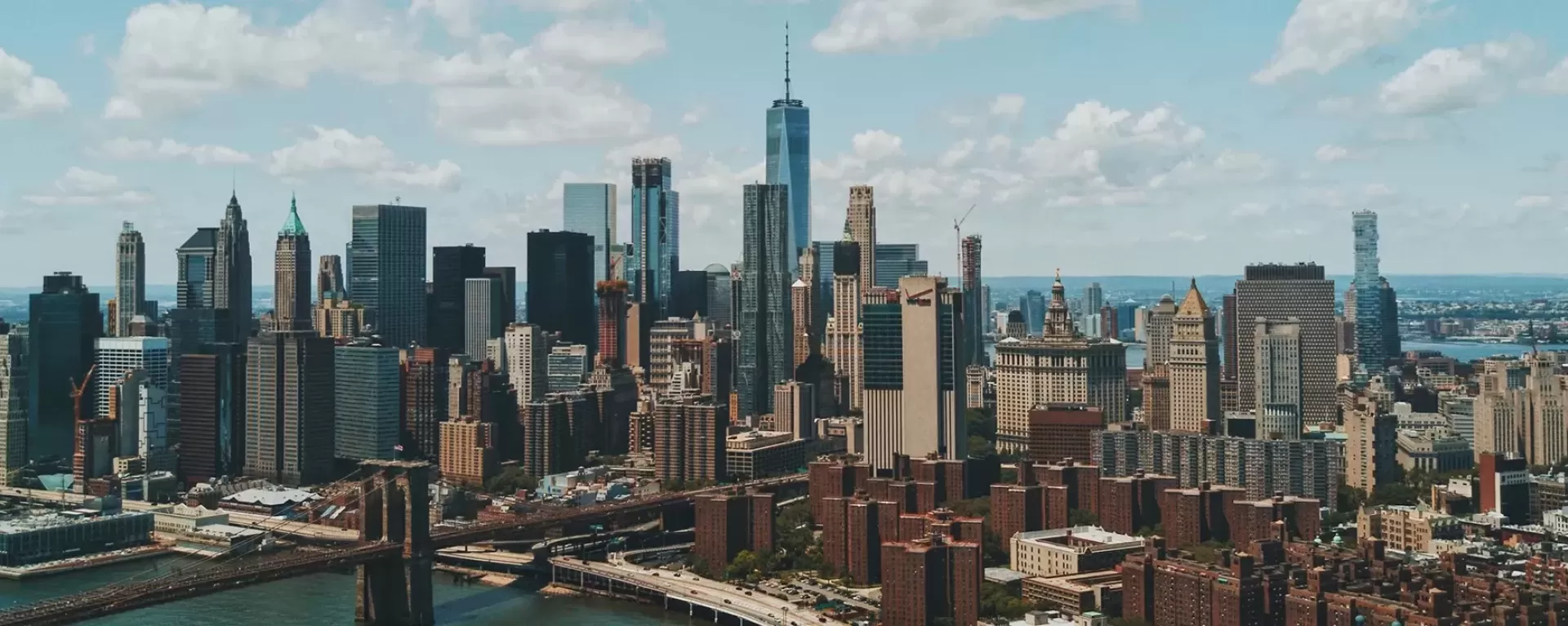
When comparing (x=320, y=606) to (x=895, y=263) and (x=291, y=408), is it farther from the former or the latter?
(x=895, y=263)

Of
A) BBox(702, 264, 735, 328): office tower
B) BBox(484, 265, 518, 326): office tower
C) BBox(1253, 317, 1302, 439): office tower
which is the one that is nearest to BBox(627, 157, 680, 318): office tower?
BBox(702, 264, 735, 328): office tower

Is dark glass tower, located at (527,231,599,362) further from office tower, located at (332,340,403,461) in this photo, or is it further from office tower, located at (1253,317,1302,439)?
office tower, located at (1253,317,1302,439)

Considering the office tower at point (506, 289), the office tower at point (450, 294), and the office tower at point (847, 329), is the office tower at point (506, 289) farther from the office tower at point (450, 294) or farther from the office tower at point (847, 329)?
the office tower at point (847, 329)

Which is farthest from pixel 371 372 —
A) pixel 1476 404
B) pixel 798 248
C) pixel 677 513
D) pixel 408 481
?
pixel 798 248

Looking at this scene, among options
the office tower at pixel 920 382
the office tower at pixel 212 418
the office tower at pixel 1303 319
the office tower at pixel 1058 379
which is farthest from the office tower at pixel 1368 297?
the office tower at pixel 212 418

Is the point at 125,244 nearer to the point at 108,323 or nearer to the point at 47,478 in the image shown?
the point at 108,323

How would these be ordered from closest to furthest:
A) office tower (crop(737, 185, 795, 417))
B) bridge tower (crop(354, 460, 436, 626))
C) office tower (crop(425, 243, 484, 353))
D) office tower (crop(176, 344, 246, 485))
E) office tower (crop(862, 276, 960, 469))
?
bridge tower (crop(354, 460, 436, 626))
office tower (crop(862, 276, 960, 469))
office tower (crop(176, 344, 246, 485))
office tower (crop(737, 185, 795, 417))
office tower (crop(425, 243, 484, 353))

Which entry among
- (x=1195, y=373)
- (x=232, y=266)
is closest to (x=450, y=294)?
(x=232, y=266)
